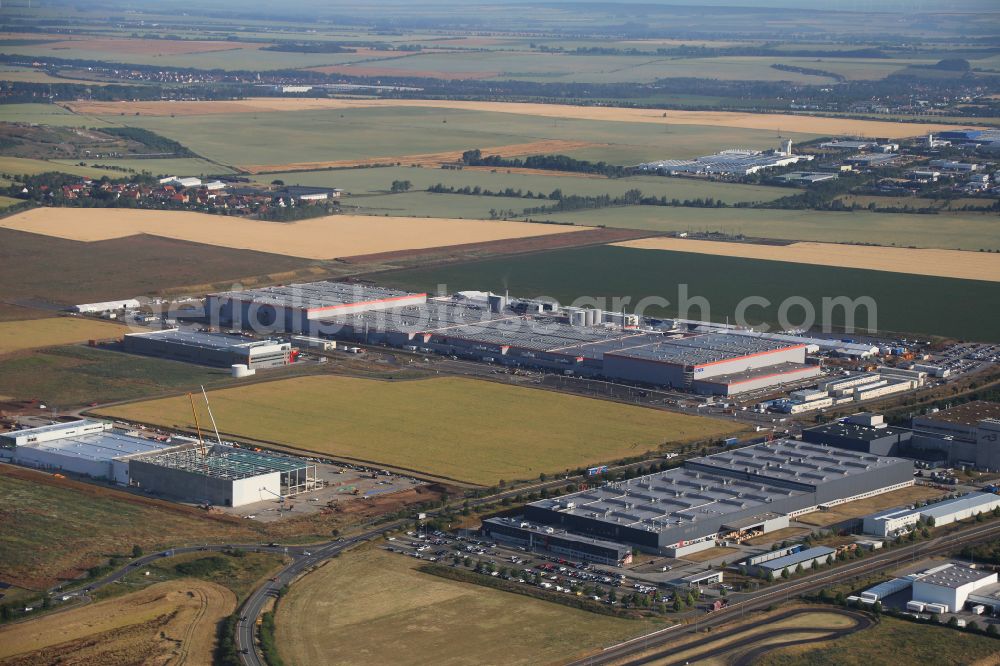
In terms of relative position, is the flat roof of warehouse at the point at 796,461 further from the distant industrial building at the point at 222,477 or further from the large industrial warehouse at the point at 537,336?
the distant industrial building at the point at 222,477

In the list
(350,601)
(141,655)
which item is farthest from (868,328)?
(141,655)

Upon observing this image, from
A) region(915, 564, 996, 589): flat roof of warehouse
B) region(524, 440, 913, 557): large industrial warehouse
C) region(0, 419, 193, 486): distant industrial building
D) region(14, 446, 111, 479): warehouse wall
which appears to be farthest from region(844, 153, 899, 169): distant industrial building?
region(915, 564, 996, 589): flat roof of warehouse

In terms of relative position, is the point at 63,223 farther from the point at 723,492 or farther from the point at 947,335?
the point at 723,492

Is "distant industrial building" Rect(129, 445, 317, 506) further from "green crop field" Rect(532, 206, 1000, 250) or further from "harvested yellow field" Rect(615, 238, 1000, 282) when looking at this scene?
"green crop field" Rect(532, 206, 1000, 250)

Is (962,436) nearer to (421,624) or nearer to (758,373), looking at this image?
(758,373)

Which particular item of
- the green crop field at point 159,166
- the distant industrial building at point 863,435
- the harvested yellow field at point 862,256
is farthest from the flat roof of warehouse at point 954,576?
the green crop field at point 159,166

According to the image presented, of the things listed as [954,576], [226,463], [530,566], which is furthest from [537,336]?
[954,576]
